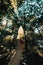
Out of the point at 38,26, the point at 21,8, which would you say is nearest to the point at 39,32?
the point at 38,26

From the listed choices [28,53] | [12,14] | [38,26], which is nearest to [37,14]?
[38,26]

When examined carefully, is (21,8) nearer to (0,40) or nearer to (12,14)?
(12,14)

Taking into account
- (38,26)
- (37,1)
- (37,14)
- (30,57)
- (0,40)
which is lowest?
(30,57)

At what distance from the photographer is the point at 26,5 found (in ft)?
50.2

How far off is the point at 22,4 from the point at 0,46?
3714 millimetres

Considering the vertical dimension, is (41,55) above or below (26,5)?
below

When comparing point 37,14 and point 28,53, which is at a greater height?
point 37,14

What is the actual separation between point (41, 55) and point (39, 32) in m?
1.81

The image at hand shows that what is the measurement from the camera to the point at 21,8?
1514cm

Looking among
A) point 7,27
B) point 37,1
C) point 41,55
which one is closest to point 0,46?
point 7,27

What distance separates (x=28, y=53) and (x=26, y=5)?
3875mm

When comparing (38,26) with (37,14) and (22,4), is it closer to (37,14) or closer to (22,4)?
(37,14)

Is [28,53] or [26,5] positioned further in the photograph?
[26,5]

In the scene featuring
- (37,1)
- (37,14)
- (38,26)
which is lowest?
(38,26)
